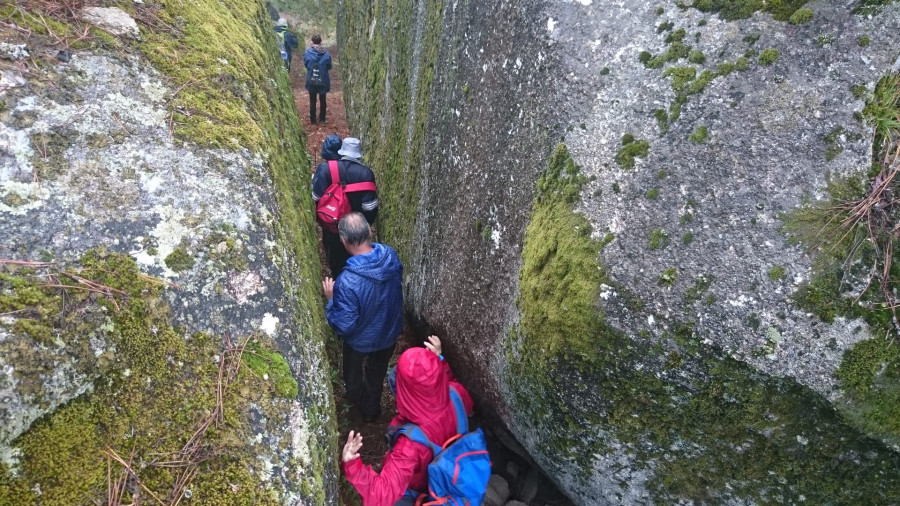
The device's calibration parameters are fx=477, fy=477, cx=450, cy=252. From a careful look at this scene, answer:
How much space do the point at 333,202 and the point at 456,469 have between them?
430 centimetres

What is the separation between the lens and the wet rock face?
9.35ft

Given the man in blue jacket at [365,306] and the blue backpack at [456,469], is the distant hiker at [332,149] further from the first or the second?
the blue backpack at [456,469]

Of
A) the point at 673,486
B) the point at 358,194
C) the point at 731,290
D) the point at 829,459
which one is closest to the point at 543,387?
the point at 673,486

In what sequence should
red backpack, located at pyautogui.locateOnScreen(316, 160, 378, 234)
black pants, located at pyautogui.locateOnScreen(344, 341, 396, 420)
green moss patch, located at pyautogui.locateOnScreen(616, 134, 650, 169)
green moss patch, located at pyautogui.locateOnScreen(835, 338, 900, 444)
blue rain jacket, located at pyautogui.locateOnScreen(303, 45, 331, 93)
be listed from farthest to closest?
blue rain jacket, located at pyautogui.locateOnScreen(303, 45, 331, 93), red backpack, located at pyautogui.locateOnScreen(316, 160, 378, 234), black pants, located at pyautogui.locateOnScreen(344, 341, 396, 420), green moss patch, located at pyautogui.locateOnScreen(616, 134, 650, 169), green moss patch, located at pyautogui.locateOnScreen(835, 338, 900, 444)

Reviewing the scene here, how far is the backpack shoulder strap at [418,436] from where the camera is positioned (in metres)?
4.35

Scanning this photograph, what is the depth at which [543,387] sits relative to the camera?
386 cm

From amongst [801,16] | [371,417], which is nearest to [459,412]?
[371,417]

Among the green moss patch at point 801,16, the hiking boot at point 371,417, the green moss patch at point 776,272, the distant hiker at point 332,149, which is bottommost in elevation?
the hiking boot at point 371,417

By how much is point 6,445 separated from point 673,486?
13.4 feet

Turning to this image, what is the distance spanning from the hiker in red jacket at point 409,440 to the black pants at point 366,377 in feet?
4.05

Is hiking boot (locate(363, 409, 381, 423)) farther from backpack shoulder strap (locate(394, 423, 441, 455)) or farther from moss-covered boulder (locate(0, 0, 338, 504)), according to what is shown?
moss-covered boulder (locate(0, 0, 338, 504))

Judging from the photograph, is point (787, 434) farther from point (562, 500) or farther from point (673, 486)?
point (562, 500)

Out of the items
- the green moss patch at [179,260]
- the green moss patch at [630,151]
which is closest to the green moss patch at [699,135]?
the green moss patch at [630,151]

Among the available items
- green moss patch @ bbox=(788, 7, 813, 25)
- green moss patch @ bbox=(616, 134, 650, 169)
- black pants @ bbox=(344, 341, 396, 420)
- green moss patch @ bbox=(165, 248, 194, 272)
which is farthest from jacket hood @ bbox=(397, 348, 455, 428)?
green moss patch @ bbox=(788, 7, 813, 25)
